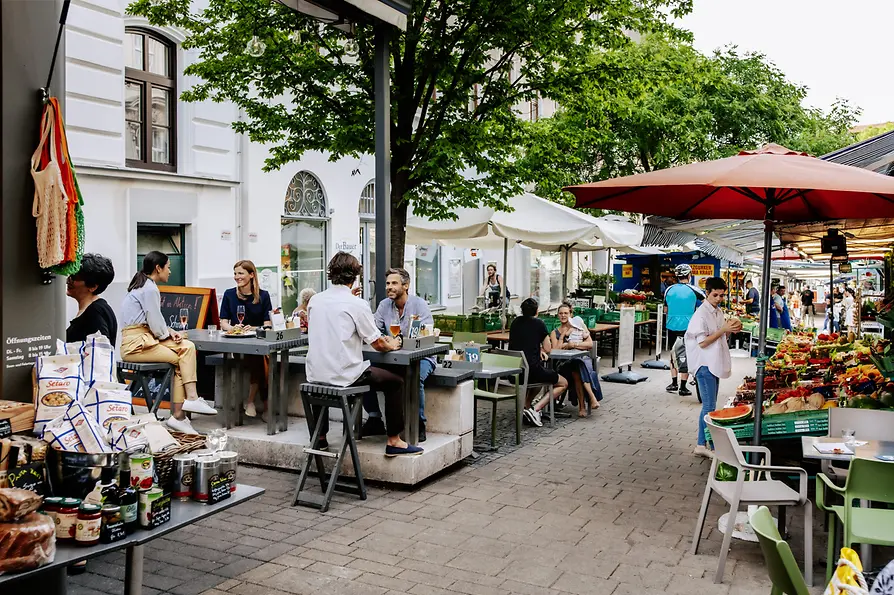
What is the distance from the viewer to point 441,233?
42.3 ft

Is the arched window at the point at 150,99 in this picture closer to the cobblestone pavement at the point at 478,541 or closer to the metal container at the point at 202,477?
the cobblestone pavement at the point at 478,541

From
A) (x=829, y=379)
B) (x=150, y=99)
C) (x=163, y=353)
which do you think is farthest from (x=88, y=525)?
(x=150, y=99)

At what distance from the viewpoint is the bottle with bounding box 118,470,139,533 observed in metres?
3.48

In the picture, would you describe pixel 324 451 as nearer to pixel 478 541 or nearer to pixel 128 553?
pixel 478 541

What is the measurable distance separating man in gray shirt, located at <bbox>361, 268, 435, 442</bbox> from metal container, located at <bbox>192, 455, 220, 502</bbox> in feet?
11.8

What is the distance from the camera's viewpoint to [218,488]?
13.2 ft

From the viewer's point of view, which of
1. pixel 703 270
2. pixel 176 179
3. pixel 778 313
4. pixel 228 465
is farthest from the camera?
pixel 703 270

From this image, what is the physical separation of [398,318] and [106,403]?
437 cm

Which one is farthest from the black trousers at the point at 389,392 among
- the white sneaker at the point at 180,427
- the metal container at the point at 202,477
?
the metal container at the point at 202,477

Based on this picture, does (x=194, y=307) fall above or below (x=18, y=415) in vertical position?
above

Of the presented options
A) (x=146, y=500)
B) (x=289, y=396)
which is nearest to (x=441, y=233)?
(x=289, y=396)

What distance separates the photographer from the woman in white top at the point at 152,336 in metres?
7.71

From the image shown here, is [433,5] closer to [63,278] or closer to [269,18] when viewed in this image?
[269,18]

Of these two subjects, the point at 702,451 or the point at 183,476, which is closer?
the point at 183,476
